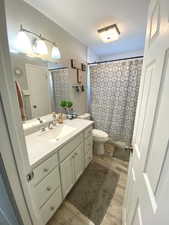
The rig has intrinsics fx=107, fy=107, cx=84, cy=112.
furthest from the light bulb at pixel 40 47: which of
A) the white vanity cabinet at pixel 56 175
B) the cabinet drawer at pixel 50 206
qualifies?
the cabinet drawer at pixel 50 206

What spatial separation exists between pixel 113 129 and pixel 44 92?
1.75 metres

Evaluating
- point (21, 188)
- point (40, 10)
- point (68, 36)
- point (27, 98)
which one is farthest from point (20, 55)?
point (21, 188)

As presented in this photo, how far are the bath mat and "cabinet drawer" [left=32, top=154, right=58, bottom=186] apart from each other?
28.2 inches

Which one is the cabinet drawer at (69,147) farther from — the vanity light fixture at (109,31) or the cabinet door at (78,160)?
the vanity light fixture at (109,31)

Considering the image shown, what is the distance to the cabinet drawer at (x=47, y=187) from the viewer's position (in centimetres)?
98

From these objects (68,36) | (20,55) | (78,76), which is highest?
(68,36)

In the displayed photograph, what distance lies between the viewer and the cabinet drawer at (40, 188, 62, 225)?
107 centimetres

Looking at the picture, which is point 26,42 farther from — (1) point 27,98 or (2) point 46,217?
(2) point 46,217

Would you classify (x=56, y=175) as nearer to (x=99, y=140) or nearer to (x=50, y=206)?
(x=50, y=206)

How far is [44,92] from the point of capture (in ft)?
5.51

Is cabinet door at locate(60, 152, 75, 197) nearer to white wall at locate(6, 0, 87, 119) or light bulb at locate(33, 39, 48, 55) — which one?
white wall at locate(6, 0, 87, 119)

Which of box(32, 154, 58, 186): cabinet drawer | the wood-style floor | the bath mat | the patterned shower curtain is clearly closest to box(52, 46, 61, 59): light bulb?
the patterned shower curtain

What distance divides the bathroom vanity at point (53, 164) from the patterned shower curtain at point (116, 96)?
105 centimetres

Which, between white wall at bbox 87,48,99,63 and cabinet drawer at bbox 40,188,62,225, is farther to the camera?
white wall at bbox 87,48,99,63
